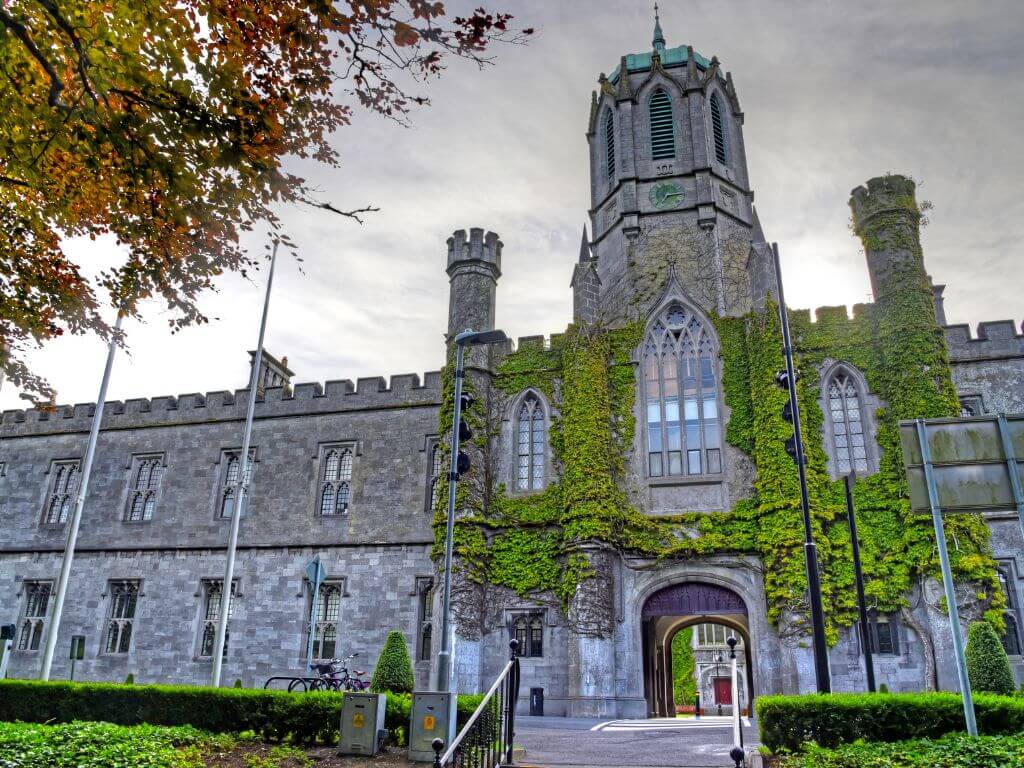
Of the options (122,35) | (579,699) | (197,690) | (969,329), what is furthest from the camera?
(969,329)

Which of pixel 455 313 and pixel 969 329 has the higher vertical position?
pixel 455 313

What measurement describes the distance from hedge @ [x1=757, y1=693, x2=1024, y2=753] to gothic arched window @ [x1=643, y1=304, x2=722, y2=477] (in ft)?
37.6

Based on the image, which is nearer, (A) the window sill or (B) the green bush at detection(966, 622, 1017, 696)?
(B) the green bush at detection(966, 622, 1017, 696)

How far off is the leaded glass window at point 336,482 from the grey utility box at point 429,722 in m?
15.5

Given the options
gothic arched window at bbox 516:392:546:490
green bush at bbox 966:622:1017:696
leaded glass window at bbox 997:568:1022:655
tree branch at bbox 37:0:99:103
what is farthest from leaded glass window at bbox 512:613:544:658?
tree branch at bbox 37:0:99:103

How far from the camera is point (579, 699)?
18547 mm

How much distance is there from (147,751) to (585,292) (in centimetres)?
1644

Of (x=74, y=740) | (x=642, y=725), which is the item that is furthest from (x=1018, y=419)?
(x=74, y=740)

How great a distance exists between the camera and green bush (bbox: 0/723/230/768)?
30.1 ft

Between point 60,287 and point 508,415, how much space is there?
14.7 meters

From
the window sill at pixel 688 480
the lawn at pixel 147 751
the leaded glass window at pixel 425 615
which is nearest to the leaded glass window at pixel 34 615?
the leaded glass window at pixel 425 615

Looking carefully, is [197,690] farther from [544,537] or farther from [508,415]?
[508,415]

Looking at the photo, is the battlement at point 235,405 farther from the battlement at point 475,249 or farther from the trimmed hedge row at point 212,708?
the trimmed hedge row at point 212,708

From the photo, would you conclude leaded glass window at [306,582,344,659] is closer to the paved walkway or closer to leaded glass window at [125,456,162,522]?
leaded glass window at [125,456,162,522]
